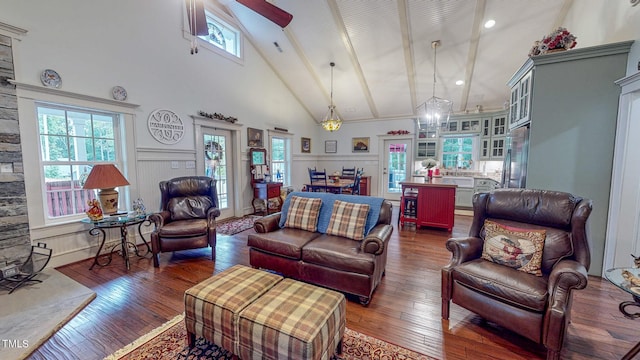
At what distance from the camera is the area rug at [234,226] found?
4457mm

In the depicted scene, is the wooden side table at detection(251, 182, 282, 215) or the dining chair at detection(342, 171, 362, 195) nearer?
the wooden side table at detection(251, 182, 282, 215)

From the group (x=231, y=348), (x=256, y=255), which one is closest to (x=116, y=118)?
(x=256, y=255)

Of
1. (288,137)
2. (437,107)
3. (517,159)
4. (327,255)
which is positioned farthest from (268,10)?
(288,137)

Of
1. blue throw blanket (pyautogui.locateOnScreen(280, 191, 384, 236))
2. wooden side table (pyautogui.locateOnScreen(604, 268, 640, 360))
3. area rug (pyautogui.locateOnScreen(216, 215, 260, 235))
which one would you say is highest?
blue throw blanket (pyautogui.locateOnScreen(280, 191, 384, 236))

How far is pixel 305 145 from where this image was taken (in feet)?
25.3

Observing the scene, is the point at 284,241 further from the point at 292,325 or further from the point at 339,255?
the point at 292,325

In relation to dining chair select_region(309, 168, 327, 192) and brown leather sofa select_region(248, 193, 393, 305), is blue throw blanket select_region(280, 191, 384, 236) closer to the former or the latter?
brown leather sofa select_region(248, 193, 393, 305)

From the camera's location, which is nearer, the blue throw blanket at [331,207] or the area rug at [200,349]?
the area rug at [200,349]

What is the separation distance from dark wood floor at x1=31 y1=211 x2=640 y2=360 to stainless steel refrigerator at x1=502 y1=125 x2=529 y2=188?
1.31m

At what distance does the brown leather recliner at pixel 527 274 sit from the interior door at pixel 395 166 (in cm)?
504

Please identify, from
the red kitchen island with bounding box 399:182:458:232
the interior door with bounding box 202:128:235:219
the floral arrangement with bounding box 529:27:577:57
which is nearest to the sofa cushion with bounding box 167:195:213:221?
the interior door with bounding box 202:128:235:219

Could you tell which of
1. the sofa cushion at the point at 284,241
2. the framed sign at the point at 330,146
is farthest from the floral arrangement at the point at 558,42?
the framed sign at the point at 330,146

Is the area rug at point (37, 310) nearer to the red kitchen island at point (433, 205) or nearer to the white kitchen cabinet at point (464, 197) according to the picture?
the red kitchen island at point (433, 205)

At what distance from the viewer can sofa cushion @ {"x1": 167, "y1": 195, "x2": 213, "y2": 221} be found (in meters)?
3.55
